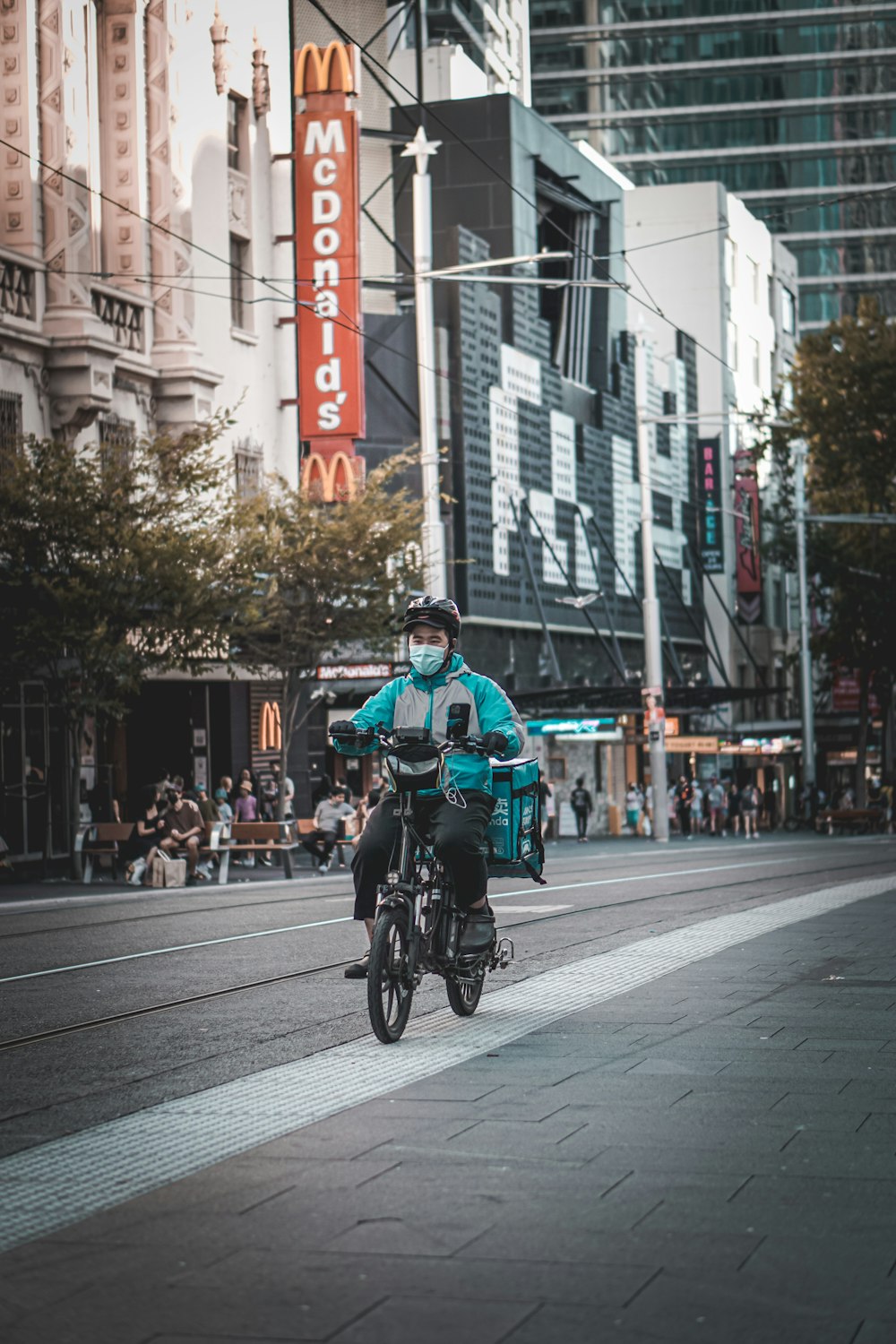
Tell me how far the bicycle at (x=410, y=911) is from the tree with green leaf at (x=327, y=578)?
20976 mm

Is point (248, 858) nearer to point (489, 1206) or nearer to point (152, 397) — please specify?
point (152, 397)

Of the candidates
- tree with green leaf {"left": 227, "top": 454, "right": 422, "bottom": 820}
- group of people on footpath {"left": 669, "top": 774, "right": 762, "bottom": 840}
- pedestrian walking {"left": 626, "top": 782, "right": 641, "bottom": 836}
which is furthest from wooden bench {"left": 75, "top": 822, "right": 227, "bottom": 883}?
pedestrian walking {"left": 626, "top": 782, "right": 641, "bottom": 836}

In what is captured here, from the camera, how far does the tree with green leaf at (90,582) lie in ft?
78.5

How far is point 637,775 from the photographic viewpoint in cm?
5784

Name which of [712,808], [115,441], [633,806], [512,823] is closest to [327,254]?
[115,441]

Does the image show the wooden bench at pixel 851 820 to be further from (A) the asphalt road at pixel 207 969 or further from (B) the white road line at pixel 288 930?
(A) the asphalt road at pixel 207 969

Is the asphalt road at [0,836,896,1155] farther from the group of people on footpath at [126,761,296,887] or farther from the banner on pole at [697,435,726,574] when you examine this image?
the banner on pole at [697,435,726,574]

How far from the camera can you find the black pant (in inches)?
340

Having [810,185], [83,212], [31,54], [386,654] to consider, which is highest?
[810,185]

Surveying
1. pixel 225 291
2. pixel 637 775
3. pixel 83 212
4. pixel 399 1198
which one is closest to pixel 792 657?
pixel 637 775

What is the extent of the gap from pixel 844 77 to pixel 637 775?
230 feet

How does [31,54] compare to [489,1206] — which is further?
[31,54]

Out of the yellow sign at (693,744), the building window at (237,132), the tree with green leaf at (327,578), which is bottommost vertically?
the yellow sign at (693,744)

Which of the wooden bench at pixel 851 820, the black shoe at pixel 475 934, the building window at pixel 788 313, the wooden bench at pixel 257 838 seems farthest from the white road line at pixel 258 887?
the building window at pixel 788 313
